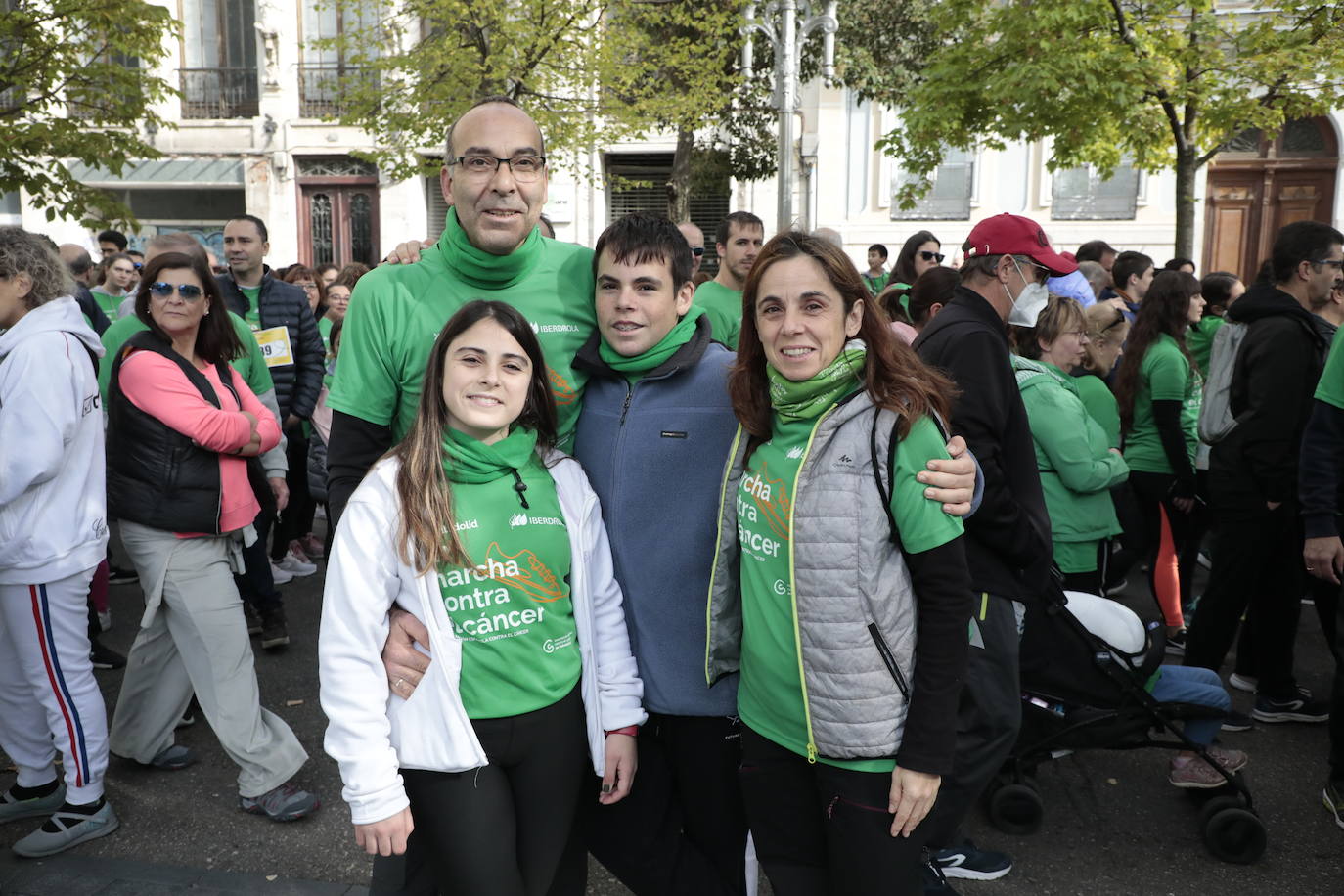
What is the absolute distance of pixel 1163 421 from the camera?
228 inches

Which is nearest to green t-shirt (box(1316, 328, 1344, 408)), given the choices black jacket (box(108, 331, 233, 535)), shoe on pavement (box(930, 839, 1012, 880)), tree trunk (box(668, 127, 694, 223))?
shoe on pavement (box(930, 839, 1012, 880))

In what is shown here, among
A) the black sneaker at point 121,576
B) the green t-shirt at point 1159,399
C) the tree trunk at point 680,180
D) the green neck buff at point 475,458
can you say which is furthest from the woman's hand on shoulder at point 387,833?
the tree trunk at point 680,180

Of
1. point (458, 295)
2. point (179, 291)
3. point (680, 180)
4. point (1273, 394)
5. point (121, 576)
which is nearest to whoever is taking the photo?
point (458, 295)

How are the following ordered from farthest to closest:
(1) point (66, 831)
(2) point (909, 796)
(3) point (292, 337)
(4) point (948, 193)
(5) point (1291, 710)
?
(4) point (948, 193), (3) point (292, 337), (5) point (1291, 710), (1) point (66, 831), (2) point (909, 796)

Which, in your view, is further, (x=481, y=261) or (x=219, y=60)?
(x=219, y=60)

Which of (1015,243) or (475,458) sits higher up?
(1015,243)

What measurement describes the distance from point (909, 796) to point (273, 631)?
4546mm

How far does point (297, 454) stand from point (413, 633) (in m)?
5.41

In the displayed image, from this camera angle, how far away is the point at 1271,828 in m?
3.92

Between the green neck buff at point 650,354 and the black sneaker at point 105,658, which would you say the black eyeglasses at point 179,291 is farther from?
the black sneaker at point 105,658

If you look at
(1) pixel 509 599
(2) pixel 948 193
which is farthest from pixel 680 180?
(1) pixel 509 599

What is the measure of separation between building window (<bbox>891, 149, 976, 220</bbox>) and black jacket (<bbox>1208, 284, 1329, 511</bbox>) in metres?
16.6

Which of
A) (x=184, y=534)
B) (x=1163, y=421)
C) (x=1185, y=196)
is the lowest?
(x=184, y=534)

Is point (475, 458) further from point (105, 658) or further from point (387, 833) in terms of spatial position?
point (105, 658)
